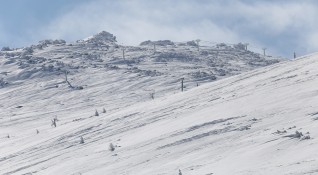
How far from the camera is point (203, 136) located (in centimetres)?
2380

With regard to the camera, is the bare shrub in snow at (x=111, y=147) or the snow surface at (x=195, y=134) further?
the bare shrub in snow at (x=111, y=147)

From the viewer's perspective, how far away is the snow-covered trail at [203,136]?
19109mm

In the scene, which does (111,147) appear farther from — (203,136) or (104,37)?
(104,37)

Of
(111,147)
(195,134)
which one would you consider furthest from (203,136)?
(111,147)

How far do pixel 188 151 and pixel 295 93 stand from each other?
6.73 metres

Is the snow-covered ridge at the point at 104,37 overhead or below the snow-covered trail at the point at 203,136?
overhead

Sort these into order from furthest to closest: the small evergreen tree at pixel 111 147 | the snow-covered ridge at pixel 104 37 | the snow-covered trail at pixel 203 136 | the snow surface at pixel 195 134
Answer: the snow-covered ridge at pixel 104 37 < the small evergreen tree at pixel 111 147 < the snow surface at pixel 195 134 < the snow-covered trail at pixel 203 136

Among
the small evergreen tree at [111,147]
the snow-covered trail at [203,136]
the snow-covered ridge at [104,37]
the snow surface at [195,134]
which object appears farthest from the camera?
the snow-covered ridge at [104,37]

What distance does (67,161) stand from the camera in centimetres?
2667

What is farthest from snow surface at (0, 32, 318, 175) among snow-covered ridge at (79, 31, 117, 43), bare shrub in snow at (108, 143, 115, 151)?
snow-covered ridge at (79, 31, 117, 43)

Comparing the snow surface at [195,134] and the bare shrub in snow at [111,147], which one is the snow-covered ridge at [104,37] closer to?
the snow surface at [195,134]

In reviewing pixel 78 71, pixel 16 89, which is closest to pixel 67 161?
pixel 16 89

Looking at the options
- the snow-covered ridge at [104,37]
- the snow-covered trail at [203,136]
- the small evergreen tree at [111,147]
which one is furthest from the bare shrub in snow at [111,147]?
the snow-covered ridge at [104,37]

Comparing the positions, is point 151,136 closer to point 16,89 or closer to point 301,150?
point 301,150
